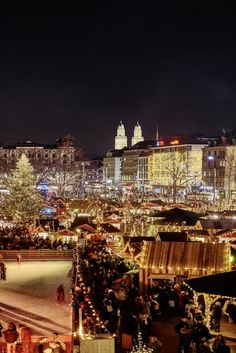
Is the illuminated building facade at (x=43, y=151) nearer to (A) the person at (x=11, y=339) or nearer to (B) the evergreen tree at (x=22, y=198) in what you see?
(B) the evergreen tree at (x=22, y=198)

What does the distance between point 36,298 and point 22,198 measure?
71.5ft

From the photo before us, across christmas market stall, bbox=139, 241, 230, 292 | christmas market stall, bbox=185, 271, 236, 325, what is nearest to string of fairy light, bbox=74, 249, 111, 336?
christmas market stall, bbox=139, 241, 230, 292

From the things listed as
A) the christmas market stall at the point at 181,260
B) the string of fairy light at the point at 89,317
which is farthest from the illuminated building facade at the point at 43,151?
the christmas market stall at the point at 181,260

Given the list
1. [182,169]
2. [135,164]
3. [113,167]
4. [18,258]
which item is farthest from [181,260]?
[113,167]

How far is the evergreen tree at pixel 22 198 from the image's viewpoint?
38875 millimetres

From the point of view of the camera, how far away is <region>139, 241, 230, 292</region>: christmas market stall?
15.0 m

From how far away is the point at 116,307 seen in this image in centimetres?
1422

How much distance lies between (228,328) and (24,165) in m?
29.1

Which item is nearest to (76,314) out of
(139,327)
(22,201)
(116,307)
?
(116,307)

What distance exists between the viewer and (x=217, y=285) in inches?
454

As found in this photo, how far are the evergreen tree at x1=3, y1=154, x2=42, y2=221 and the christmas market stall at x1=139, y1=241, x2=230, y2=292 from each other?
77.4ft

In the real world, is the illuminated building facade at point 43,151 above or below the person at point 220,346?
above

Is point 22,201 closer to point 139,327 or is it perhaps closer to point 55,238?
point 55,238

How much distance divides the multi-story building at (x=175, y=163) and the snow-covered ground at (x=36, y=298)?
65.1 m
